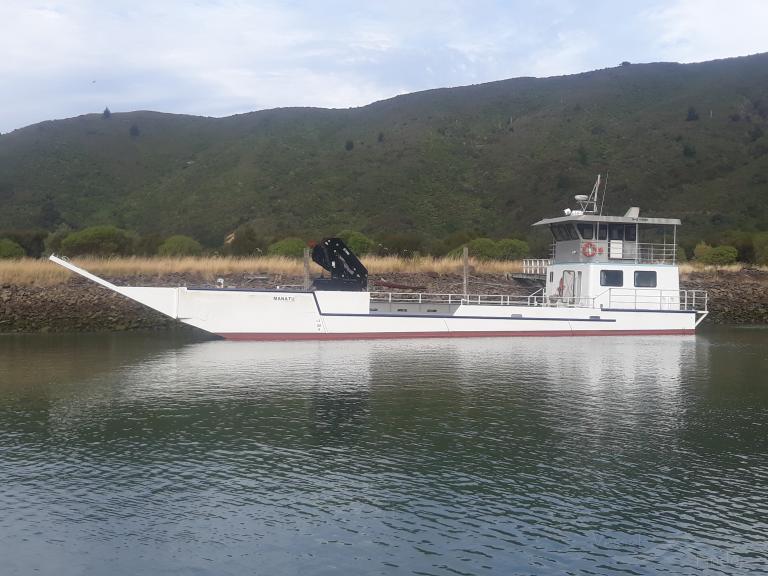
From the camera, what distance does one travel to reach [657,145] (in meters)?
94.5

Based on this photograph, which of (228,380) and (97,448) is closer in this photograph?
(97,448)

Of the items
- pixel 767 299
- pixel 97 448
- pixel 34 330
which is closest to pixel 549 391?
pixel 97 448

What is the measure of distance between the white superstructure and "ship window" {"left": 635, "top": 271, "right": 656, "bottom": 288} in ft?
0.16

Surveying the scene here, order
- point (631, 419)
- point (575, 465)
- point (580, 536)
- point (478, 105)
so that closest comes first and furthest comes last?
1. point (580, 536)
2. point (575, 465)
3. point (631, 419)
4. point (478, 105)

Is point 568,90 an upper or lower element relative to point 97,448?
upper

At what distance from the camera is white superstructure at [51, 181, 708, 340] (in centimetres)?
3097

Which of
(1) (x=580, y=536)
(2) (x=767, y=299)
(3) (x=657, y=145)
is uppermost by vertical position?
(3) (x=657, y=145)

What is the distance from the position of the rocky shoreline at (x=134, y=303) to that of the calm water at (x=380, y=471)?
12931mm

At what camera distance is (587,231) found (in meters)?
35.5

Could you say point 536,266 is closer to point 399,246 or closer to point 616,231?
point 616,231

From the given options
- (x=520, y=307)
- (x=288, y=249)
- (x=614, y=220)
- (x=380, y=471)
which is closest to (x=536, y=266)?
(x=614, y=220)

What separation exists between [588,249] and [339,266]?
1202 cm

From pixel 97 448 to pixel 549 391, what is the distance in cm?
1156

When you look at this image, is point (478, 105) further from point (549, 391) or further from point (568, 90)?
point (549, 391)
